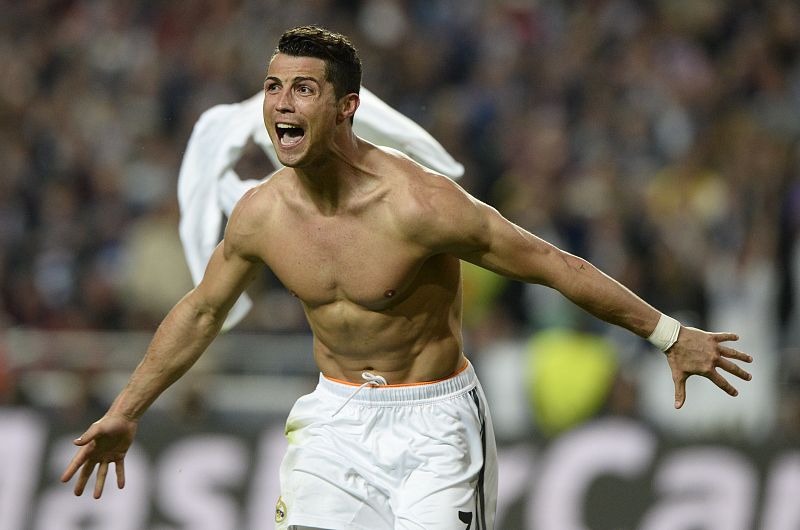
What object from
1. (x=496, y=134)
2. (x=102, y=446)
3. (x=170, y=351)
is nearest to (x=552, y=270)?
(x=170, y=351)

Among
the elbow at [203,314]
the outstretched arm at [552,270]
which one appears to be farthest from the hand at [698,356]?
the elbow at [203,314]

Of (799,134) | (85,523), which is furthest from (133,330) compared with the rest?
(799,134)

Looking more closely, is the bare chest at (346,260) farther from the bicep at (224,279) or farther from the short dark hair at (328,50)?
the short dark hair at (328,50)

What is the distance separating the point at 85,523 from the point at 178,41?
5.93 metres

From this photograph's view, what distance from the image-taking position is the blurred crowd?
8.93 m

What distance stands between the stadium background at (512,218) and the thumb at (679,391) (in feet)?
9.40

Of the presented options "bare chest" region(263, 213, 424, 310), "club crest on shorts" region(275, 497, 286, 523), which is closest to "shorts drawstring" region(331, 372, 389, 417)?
"bare chest" region(263, 213, 424, 310)

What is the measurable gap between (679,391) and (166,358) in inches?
65.6

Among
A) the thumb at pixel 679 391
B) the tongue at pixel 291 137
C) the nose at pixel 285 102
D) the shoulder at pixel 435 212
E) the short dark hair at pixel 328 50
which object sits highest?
the short dark hair at pixel 328 50

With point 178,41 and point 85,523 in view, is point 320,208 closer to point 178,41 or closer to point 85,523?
point 85,523

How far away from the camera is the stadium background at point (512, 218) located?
7.27 m

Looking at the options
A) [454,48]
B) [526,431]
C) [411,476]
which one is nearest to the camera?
[411,476]

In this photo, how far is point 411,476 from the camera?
14.3 feet

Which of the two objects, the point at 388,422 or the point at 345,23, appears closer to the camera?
the point at 388,422
